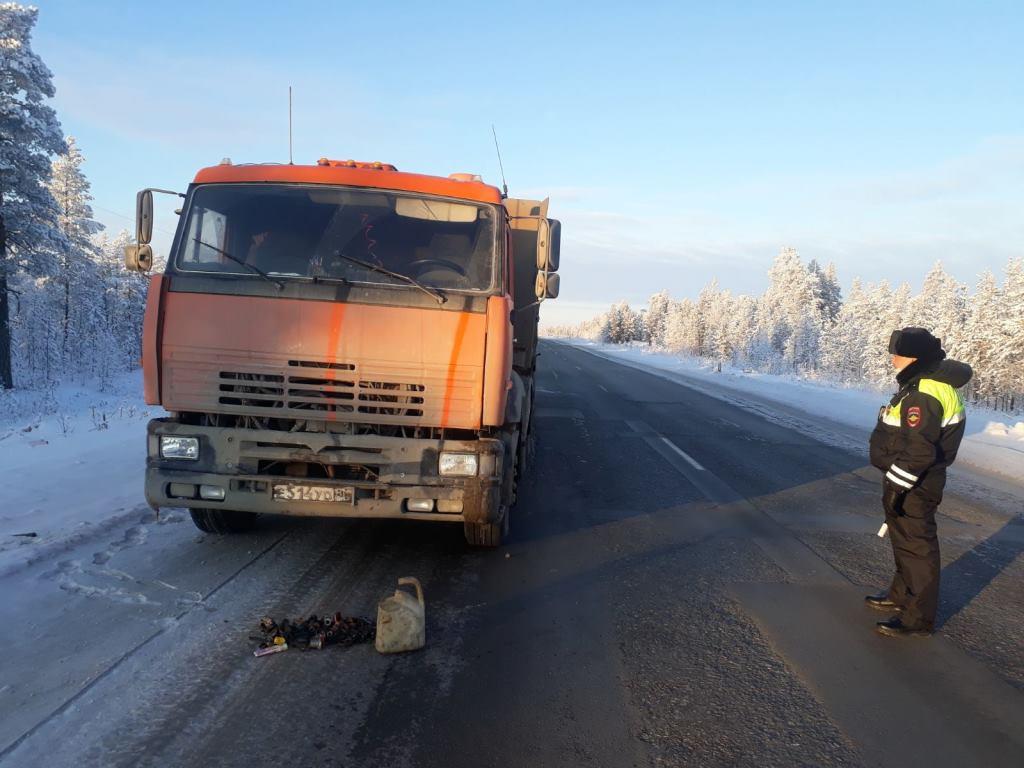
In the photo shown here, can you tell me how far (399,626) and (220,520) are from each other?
8.41 feet

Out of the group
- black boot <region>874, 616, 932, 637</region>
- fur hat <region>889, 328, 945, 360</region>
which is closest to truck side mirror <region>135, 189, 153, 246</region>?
fur hat <region>889, 328, 945, 360</region>

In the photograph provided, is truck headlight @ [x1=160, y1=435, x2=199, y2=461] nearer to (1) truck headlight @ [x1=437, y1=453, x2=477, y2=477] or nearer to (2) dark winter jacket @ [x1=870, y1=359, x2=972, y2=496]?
(1) truck headlight @ [x1=437, y1=453, x2=477, y2=477]

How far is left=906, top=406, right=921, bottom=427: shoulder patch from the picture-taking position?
14.0 ft

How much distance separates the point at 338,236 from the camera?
208 inches

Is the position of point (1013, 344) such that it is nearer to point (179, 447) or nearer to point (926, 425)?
point (926, 425)

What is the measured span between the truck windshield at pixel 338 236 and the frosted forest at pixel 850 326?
3791 centimetres

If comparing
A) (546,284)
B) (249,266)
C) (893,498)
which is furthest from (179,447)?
(893,498)

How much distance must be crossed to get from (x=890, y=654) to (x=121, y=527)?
568cm

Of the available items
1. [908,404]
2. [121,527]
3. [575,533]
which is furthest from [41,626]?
[908,404]

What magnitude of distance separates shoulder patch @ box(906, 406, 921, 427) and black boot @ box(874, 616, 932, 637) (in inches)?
48.9

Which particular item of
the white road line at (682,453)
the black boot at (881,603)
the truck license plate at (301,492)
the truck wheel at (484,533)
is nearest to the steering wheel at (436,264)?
the truck license plate at (301,492)

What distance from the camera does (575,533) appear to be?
20.6 feet

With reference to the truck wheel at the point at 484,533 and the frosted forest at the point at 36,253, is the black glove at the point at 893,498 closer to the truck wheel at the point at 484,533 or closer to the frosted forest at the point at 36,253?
the truck wheel at the point at 484,533

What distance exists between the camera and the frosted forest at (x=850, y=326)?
4031 cm
